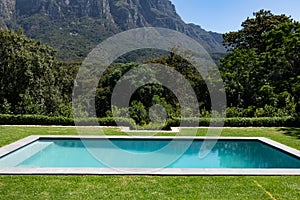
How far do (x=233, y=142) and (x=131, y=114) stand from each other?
6.41m

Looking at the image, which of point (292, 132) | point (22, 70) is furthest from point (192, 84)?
point (22, 70)

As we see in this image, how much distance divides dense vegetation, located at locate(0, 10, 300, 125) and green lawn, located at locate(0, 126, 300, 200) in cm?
903

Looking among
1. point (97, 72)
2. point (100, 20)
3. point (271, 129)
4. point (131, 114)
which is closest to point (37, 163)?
point (131, 114)

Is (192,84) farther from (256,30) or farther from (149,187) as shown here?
(149,187)

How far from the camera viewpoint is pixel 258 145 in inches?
380

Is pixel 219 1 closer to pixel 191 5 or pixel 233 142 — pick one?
pixel 191 5

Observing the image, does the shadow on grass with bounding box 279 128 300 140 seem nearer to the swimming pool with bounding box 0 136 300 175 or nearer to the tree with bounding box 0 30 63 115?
the swimming pool with bounding box 0 136 300 175

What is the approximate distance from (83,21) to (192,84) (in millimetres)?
45698

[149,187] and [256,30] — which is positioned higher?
[256,30]

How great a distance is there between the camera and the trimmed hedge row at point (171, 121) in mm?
12875

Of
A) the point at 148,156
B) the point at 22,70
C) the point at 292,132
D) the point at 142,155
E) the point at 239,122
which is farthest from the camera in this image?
the point at 22,70

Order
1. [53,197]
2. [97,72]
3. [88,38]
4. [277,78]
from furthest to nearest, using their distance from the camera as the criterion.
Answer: [88,38] < [97,72] < [277,78] < [53,197]

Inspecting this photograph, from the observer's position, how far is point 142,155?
8828 mm

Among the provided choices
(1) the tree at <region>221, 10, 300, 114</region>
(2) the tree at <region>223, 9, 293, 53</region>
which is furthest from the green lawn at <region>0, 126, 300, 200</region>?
(2) the tree at <region>223, 9, 293, 53</region>
